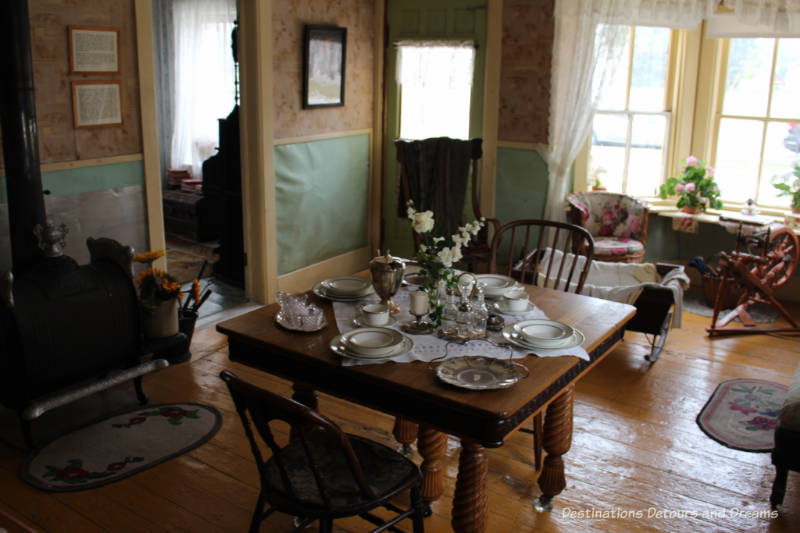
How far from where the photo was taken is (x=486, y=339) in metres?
2.75

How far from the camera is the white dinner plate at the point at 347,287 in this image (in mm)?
3141

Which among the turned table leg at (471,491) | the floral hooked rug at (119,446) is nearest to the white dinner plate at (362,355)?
the turned table leg at (471,491)

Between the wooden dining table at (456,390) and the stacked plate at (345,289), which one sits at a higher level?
the stacked plate at (345,289)

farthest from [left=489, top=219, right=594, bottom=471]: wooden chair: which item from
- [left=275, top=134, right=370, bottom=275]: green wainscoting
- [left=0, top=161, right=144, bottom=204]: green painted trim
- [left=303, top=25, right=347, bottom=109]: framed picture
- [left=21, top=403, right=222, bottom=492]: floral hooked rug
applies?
[left=0, top=161, right=144, bottom=204]: green painted trim

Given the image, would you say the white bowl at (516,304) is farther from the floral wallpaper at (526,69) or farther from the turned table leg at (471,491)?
the floral wallpaper at (526,69)

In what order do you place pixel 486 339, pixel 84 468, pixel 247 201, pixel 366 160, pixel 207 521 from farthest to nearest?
pixel 366 160 → pixel 247 201 → pixel 84 468 → pixel 207 521 → pixel 486 339

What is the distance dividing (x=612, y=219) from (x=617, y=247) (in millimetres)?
442

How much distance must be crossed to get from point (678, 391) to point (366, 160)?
3.33m

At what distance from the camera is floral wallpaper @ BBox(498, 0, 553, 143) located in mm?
Answer: 5570

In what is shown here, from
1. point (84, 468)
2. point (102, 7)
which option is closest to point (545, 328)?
point (84, 468)

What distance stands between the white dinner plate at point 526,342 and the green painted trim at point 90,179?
8.58 ft

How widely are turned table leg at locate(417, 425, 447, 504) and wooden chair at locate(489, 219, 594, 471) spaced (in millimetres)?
461

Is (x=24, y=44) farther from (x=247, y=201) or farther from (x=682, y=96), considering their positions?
(x=682, y=96)

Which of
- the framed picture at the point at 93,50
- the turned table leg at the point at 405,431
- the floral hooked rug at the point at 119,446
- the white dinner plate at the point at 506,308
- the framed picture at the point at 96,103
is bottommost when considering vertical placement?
the floral hooked rug at the point at 119,446
